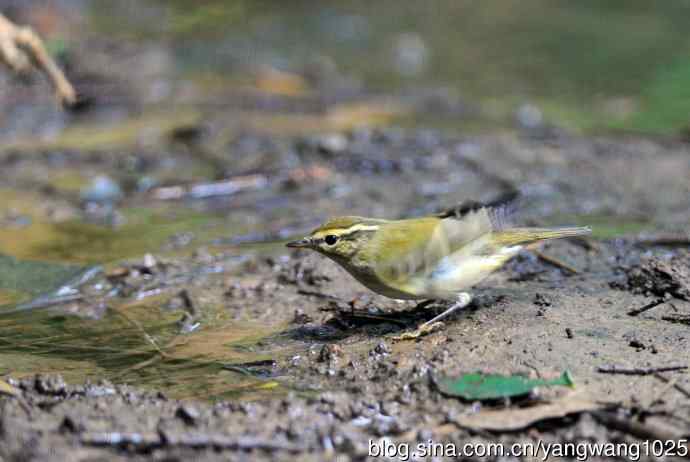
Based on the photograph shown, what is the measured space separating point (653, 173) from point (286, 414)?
6002mm

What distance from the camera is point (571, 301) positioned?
5.12 metres

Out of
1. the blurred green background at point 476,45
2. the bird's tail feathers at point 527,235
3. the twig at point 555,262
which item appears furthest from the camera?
the blurred green background at point 476,45

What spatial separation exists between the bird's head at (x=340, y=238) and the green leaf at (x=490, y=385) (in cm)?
104

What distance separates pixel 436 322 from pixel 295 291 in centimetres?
127

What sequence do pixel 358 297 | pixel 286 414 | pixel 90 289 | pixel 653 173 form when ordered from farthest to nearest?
pixel 653 173
pixel 90 289
pixel 358 297
pixel 286 414

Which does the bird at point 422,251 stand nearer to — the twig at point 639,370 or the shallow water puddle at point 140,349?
the shallow water puddle at point 140,349

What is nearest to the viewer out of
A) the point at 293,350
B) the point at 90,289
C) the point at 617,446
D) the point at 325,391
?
the point at 617,446

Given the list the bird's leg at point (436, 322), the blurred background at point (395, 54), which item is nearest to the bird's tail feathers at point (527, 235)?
the bird's leg at point (436, 322)

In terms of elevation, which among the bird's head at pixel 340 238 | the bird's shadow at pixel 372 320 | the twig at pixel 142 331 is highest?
the bird's head at pixel 340 238

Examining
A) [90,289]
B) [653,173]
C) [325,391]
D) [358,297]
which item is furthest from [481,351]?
[653,173]

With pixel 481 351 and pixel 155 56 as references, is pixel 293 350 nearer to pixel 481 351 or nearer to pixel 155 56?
pixel 481 351

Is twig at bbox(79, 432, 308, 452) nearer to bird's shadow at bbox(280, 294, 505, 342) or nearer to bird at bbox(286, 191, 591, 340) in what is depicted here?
bird at bbox(286, 191, 591, 340)

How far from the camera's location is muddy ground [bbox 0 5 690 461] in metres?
3.84

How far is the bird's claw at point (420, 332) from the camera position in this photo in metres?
4.77
